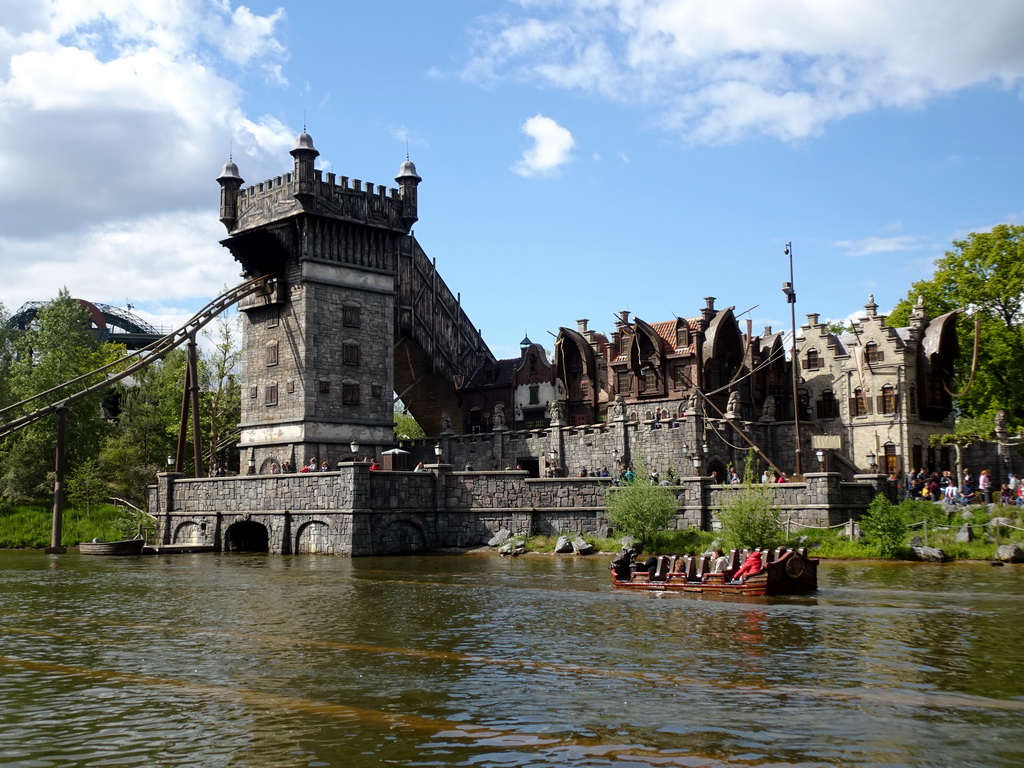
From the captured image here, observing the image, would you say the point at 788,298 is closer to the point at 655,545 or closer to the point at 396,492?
the point at 655,545

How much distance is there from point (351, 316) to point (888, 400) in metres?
26.7

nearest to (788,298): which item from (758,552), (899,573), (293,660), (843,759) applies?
(899,573)

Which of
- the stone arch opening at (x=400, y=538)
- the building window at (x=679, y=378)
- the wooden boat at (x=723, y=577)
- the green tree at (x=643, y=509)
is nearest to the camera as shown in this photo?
the wooden boat at (x=723, y=577)

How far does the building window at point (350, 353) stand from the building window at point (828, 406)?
2367cm

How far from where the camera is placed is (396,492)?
43.1 m

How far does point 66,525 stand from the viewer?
56.4 meters

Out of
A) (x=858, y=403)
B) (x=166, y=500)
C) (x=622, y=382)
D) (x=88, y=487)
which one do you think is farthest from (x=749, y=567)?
(x=88, y=487)

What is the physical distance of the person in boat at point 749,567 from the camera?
25.2 meters

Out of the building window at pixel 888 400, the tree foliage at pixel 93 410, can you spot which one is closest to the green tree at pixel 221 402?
the tree foliage at pixel 93 410

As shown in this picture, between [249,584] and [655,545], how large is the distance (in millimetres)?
15105

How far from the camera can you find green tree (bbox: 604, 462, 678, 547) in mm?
37938

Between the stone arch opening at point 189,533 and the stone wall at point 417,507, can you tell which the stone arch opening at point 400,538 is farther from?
the stone arch opening at point 189,533

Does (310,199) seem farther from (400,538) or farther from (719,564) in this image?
(719,564)

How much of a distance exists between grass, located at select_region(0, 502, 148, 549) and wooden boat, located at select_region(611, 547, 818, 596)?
1351 inches
